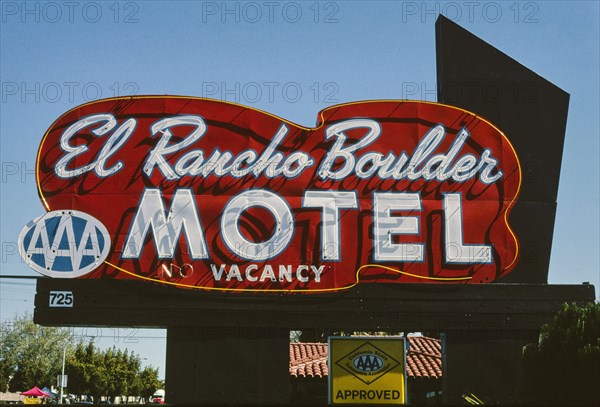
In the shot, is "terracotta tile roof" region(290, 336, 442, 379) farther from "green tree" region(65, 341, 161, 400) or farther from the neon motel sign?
"green tree" region(65, 341, 161, 400)

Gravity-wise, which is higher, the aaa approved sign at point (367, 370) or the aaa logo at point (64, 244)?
the aaa logo at point (64, 244)

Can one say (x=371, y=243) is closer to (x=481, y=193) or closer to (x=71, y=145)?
(x=481, y=193)

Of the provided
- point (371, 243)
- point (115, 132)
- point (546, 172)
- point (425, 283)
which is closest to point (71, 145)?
point (115, 132)

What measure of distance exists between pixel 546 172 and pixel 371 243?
4852 mm

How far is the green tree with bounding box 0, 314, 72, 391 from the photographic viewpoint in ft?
246

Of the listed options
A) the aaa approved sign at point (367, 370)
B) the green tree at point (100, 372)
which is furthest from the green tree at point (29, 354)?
the aaa approved sign at point (367, 370)

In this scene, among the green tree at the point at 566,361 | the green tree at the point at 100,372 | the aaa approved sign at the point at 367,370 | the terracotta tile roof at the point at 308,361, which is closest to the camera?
the green tree at the point at 566,361

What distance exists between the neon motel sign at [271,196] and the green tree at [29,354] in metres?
61.3

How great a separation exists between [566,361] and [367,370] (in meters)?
4.78

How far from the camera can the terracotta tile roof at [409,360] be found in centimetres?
2709

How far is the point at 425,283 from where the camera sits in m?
18.9

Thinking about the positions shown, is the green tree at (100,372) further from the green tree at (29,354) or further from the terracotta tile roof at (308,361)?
the terracotta tile roof at (308,361)

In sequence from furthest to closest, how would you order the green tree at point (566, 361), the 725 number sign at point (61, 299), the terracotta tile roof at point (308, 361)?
the terracotta tile roof at point (308, 361) < the 725 number sign at point (61, 299) < the green tree at point (566, 361)

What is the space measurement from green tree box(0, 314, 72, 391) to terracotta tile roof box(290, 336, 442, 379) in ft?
167
